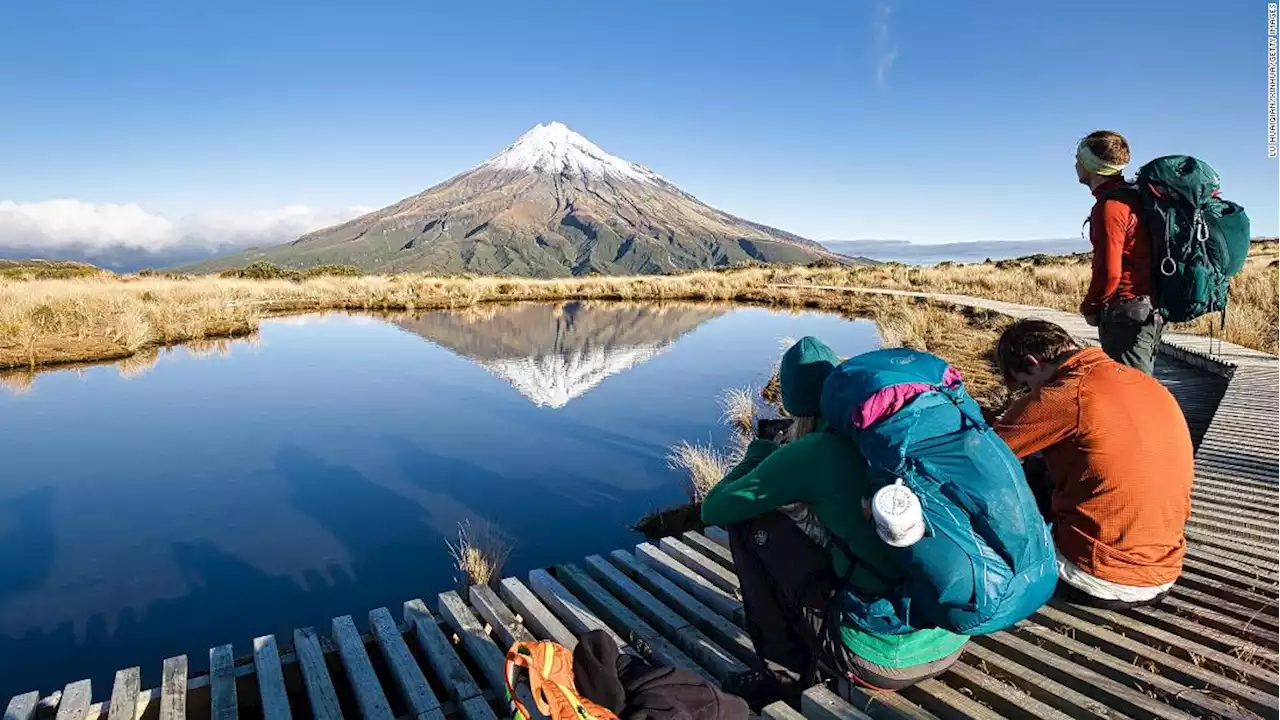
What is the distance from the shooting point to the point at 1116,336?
13.6 ft

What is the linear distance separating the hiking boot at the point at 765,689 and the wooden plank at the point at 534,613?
33.6 inches

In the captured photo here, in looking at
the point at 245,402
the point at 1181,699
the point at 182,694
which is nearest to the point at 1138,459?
the point at 1181,699

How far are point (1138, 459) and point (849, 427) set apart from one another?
127 cm

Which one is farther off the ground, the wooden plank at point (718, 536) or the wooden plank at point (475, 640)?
the wooden plank at point (718, 536)

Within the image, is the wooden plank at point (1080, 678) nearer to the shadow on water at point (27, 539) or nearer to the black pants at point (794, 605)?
the black pants at point (794, 605)

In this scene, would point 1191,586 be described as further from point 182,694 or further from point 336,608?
point 336,608

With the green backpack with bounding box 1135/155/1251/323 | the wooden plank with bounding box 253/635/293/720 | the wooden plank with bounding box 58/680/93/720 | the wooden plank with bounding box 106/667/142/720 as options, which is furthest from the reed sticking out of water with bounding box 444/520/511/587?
the green backpack with bounding box 1135/155/1251/323

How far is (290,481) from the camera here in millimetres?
7406

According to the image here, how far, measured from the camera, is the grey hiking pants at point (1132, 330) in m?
3.94

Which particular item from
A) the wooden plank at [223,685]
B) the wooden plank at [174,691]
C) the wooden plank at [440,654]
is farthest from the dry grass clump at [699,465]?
the wooden plank at [174,691]

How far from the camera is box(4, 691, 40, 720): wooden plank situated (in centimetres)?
277

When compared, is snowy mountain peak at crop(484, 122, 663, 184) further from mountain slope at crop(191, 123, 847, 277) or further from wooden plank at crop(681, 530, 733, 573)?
wooden plank at crop(681, 530, 733, 573)

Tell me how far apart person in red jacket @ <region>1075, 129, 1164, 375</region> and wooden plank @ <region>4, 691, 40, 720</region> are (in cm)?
508

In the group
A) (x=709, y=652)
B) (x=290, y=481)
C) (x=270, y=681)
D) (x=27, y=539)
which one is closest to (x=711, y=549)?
(x=709, y=652)
